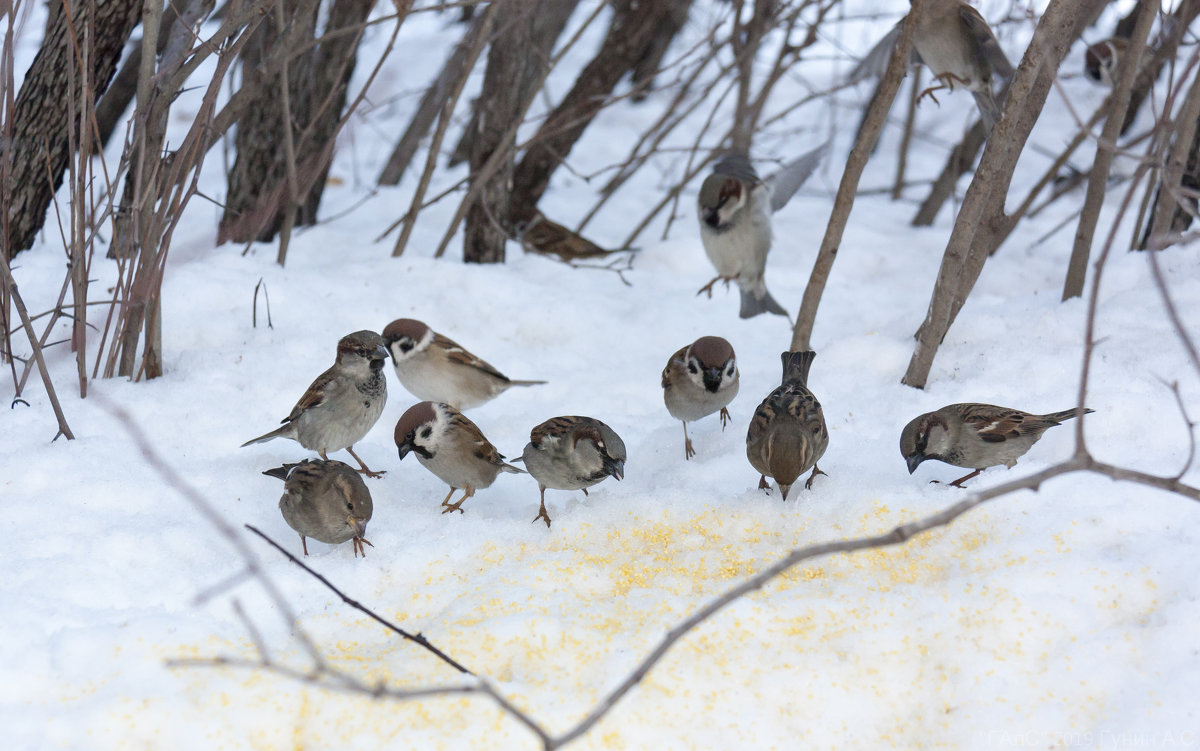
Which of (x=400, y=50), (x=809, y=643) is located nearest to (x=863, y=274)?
(x=809, y=643)

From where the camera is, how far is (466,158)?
28.4ft

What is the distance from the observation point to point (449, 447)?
3762 mm

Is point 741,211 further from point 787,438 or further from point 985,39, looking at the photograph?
point 787,438

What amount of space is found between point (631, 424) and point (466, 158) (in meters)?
4.64

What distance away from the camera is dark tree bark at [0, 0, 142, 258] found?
4.50m

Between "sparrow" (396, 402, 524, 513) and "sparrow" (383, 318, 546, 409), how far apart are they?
0.87 m

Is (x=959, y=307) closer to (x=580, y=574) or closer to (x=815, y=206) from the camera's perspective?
(x=580, y=574)

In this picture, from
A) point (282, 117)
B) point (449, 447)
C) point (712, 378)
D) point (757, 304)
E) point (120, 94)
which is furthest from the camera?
point (120, 94)

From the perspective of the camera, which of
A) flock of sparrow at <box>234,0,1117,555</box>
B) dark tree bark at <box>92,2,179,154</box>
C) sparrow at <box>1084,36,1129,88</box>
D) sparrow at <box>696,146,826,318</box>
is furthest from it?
sparrow at <box>1084,36,1129,88</box>

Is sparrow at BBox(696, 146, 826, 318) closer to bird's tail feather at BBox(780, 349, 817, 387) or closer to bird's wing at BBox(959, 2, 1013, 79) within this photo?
bird's wing at BBox(959, 2, 1013, 79)

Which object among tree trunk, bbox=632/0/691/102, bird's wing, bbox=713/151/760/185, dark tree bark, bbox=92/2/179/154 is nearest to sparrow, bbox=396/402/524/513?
bird's wing, bbox=713/151/760/185

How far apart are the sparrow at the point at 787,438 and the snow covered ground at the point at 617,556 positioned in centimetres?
13

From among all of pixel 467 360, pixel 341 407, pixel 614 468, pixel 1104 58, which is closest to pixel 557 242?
pixel 467 360

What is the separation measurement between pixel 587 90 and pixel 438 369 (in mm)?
3639
